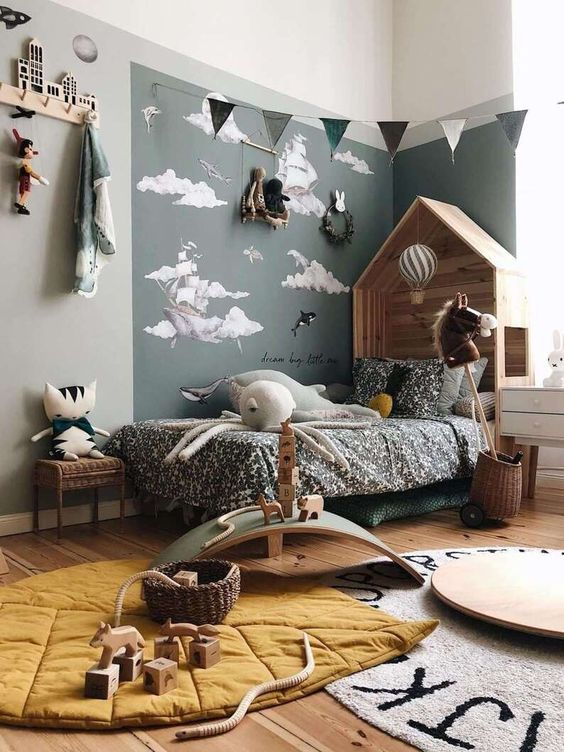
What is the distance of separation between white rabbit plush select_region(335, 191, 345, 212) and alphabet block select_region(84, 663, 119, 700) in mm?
3859

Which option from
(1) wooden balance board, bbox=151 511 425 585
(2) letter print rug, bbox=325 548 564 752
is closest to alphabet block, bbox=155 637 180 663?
(2) letter print rug, bbox=325 548 564 752

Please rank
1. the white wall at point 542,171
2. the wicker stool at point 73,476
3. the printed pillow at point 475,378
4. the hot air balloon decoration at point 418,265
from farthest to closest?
the hot air balloon decoration at point 418,265 → the white wall at point 542,171 → the printed pillow at point 475,378 → the wicker stool at point 73,476

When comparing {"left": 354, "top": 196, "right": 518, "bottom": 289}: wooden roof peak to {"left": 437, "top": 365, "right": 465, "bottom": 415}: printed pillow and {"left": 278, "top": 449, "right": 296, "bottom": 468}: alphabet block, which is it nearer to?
{"left": 437, "top": 365, "right": 465, "bottom": 415}: printed pillow

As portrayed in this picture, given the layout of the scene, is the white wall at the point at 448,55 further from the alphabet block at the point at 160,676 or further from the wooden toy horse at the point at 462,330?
the alphabet block at the point at 160,676

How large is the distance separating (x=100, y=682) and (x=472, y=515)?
225 centimetres

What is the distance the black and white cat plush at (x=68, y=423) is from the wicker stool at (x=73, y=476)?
6 cm

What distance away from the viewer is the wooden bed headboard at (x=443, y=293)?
4.20m

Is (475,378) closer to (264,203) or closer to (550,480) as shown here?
(550,480)

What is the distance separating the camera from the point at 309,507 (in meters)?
2.42

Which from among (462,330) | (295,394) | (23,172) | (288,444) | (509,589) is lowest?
(509,589)

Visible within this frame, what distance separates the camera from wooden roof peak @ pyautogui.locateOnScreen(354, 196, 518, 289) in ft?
13.8

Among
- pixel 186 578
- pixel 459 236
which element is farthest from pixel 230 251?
pixel 186 578

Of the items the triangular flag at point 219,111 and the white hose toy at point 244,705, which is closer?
the white hose toy at point 244,705

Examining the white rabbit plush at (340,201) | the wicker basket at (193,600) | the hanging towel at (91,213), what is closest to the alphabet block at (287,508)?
the wicker basket at (193,600)
